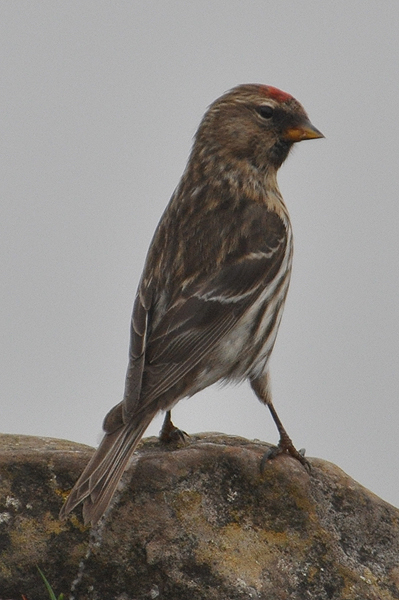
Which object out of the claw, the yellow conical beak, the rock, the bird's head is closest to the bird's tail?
the rock

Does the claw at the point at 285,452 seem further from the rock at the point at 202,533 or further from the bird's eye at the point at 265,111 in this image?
the bird's eye at the point at 265,111

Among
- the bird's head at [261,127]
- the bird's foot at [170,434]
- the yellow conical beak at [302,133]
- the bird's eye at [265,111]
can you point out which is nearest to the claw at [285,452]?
the bird's foot at [170,434]

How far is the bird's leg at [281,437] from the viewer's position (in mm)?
5512

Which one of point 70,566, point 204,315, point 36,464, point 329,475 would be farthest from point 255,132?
point 70,566

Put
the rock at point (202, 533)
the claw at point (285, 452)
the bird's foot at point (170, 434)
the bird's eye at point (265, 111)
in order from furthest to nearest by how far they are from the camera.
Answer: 1. the bird's eye at point (265, 111)
2. the bird's foot at point (170, 434)
3. the claw at point (285, 452)
4. the rock at point (202, 533)

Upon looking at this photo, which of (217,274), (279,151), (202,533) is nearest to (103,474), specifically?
(202,533)

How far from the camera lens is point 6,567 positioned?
183 inches

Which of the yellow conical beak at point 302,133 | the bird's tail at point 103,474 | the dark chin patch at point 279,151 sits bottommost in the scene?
the bird's tail at point 103,474

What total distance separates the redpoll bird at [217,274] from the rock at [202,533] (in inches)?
10.1

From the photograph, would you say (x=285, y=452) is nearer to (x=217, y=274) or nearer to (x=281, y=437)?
(x=281, y=437)

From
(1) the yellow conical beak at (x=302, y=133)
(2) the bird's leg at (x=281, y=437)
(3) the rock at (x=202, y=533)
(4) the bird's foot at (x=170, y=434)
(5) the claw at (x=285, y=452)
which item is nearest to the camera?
(3) the rock at (x=202, y=533)

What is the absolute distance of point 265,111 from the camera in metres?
6.95

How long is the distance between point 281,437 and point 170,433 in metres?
0.74

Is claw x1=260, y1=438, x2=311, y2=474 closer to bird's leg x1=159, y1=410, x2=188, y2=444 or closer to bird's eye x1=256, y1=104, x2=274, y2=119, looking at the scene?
bird's leg x1=159, y1=410, x2=188, y2=444
